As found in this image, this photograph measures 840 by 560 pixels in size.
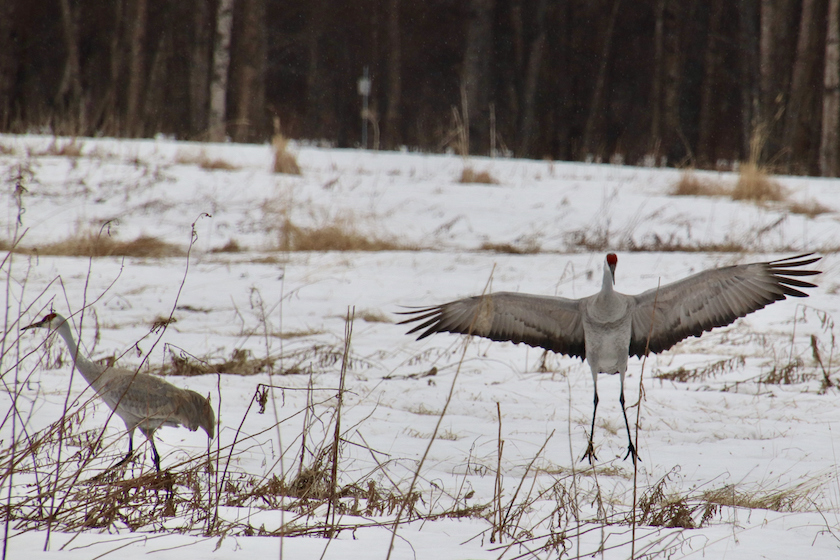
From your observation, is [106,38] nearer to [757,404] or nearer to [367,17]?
[367,17]

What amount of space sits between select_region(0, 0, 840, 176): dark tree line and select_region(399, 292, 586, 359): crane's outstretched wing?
34.2 ft

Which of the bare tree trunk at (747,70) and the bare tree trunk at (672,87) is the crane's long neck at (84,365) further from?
the bare tree trunk at (672,87)

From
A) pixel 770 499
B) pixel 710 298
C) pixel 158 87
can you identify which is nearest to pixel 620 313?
pixel 710 298

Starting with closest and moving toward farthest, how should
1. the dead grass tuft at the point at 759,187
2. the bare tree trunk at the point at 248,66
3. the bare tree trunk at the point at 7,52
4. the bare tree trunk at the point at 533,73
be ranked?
1. the dead grass tuft at the point at 759,187
2. the bare tree trunk at the point at 248,66
3. the bare tree trunk at the point at 7,52
4. the bare tree trunk at the point at 533,73

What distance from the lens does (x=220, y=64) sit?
14586mm

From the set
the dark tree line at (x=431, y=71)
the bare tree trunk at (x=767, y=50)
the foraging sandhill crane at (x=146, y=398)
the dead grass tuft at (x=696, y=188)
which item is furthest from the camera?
the dark tree line at (x=431, y=71)

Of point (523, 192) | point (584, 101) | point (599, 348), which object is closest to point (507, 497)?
point (599, 348)

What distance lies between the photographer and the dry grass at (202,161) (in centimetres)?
1028

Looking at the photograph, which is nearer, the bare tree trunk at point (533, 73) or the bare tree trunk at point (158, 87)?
the bare tree trunk at point (533, 73)

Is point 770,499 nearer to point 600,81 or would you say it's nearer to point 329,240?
point 329,240

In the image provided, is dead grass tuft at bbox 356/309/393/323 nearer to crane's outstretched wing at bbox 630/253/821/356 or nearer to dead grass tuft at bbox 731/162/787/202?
crane's outstretched wing at bbox 630/253/821/356

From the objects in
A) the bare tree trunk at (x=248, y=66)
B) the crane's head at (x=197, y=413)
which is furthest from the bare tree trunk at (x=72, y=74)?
the crane's head at (x=197, y=413)

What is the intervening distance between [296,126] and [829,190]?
1856 centimetres

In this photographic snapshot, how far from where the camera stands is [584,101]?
23922mm
